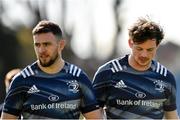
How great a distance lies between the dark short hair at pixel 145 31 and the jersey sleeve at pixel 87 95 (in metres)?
0.65

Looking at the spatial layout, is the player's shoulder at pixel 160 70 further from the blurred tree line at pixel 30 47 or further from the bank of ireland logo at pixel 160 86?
the blurred tree line at pixel 30 47

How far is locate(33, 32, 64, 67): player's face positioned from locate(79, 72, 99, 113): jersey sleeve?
37cm

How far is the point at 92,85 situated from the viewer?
9.11 metres

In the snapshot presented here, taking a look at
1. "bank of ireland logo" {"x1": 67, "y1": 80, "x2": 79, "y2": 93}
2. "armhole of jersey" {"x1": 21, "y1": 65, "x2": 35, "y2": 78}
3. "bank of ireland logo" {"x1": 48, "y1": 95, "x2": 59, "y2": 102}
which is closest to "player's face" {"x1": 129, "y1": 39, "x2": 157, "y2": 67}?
"bank of ireland logo" {"x1": 67, "y1": 80, "x2": 79, "y2": 93}

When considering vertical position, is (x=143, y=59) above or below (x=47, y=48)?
below

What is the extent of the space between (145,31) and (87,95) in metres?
0.91

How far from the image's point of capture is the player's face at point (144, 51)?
29.8 ft

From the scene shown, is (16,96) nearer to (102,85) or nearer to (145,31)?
(102,85)

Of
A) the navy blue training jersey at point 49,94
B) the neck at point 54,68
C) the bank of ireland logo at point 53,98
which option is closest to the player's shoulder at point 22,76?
the navy blue training jersey at point 49,94

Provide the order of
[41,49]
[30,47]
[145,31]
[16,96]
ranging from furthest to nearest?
[30,47], [145,31], [16,96], [41,49]

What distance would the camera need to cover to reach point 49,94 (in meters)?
8.93

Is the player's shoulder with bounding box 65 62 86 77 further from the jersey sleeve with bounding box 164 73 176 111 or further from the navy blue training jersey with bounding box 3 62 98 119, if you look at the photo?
the jersey sleeve with bounding box 164 73 176 111

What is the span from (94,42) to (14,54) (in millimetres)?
3110

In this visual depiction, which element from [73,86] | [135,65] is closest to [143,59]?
[135,65]
